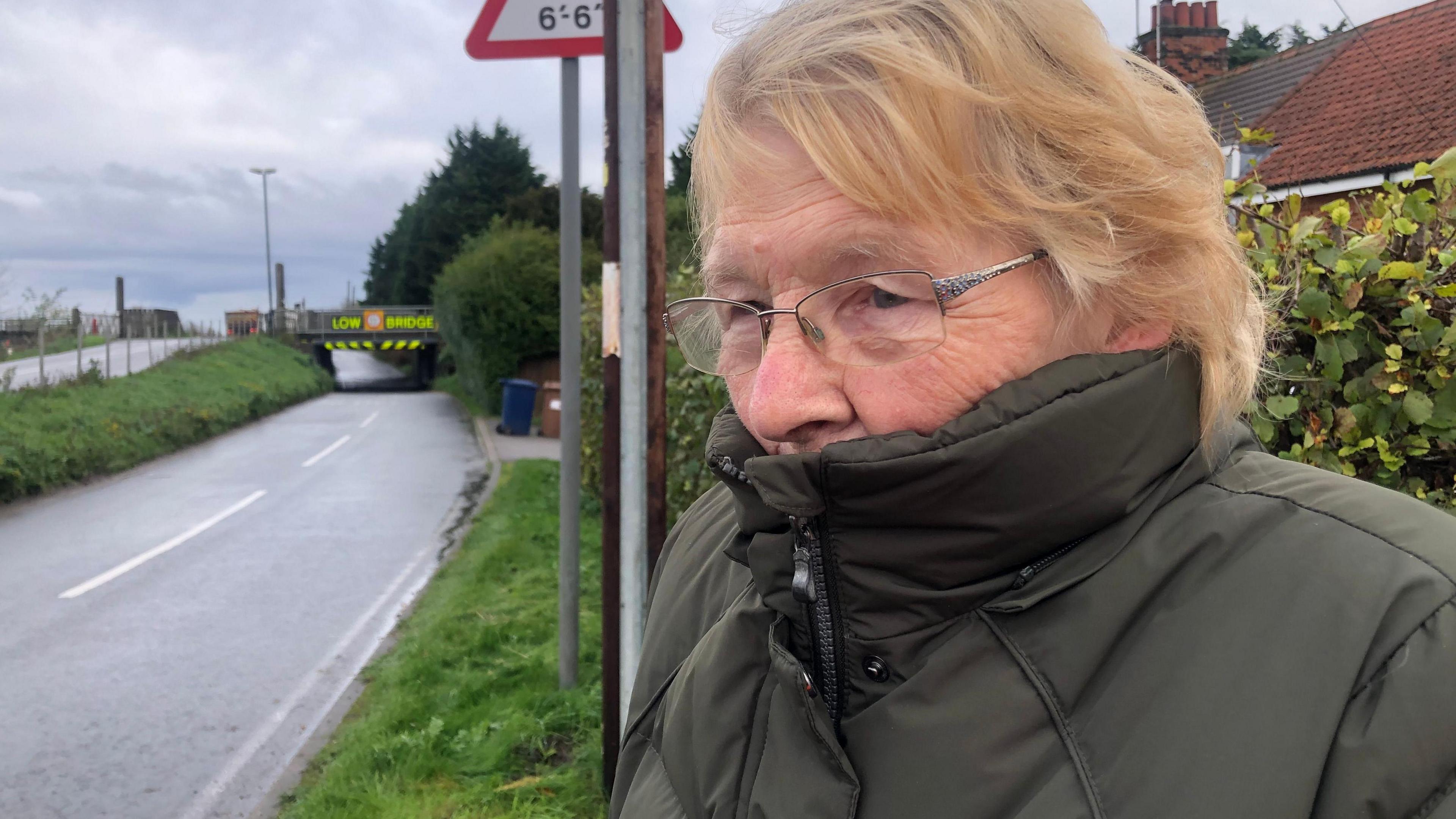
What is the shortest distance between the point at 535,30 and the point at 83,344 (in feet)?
105

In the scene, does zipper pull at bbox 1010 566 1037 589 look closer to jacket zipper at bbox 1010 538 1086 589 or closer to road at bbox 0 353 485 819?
jacket zipper at bbox 1010 538 1086 589

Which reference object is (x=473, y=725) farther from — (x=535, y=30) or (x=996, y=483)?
(x=996, y=483)

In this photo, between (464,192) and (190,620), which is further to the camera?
(464,192)

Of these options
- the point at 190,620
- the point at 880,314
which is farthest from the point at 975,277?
the point at 190,620

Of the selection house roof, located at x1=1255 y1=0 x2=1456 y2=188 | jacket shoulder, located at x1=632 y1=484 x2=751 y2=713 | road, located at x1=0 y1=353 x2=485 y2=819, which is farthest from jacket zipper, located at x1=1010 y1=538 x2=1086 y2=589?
road, located at x1=0 y1=353 x2=485 y2=819

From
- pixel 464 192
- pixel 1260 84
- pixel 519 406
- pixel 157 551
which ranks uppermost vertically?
pixel 464 192

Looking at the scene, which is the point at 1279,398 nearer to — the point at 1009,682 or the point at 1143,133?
the point at 1143,133

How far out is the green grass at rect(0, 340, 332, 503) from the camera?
13.3 m

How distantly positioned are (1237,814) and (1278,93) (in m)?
4.86

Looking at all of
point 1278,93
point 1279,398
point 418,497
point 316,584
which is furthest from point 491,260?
point 1279,398

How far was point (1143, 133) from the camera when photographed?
46.8 inches

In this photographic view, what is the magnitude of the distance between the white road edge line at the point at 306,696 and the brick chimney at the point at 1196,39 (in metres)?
6.70

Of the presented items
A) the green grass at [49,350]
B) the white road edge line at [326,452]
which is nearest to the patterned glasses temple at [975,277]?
the white road edge line at [326,452]

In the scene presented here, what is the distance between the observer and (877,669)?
45.3 inches
